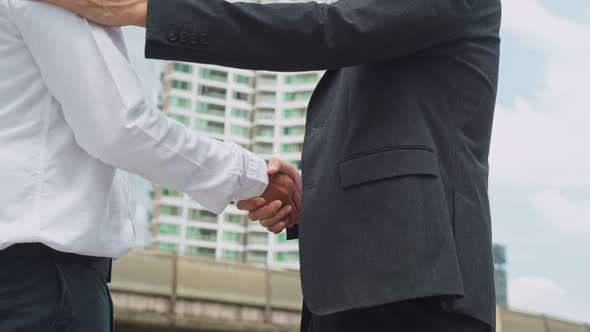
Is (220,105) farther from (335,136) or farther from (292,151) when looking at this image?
(335,136)

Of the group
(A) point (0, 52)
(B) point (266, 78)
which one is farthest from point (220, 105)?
(A) point (0, 52)

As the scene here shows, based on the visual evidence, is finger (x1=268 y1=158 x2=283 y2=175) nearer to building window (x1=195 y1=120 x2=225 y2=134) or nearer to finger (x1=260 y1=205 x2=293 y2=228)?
finger (x1=260 y1=205 x2=293 y2=228)

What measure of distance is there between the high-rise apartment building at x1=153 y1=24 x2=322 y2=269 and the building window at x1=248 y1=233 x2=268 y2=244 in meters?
0.12

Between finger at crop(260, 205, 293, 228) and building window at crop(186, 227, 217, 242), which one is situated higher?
finger at crop(260, 205, 293, 228)

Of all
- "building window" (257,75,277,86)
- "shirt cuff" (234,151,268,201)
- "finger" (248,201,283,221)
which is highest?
"building window" (257,75,277,86)

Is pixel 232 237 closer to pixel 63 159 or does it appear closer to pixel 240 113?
pixel 240 113

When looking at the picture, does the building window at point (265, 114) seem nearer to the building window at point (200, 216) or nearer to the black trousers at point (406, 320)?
the building window at point (200, 216)

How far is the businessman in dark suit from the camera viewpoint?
1.62 m

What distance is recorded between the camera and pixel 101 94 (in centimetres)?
177

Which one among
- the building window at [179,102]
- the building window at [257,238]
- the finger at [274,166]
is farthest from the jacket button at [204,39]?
the building window at [257,238]

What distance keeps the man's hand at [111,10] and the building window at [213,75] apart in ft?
291

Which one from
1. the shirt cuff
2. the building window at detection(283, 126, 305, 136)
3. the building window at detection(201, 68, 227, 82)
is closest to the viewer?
the shirt cuff

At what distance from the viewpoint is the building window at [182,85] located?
3472 inches

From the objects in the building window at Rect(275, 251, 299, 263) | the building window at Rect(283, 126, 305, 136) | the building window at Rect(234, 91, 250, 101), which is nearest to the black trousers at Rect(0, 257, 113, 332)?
the building window at Rect(275, 251, 299, 263)
